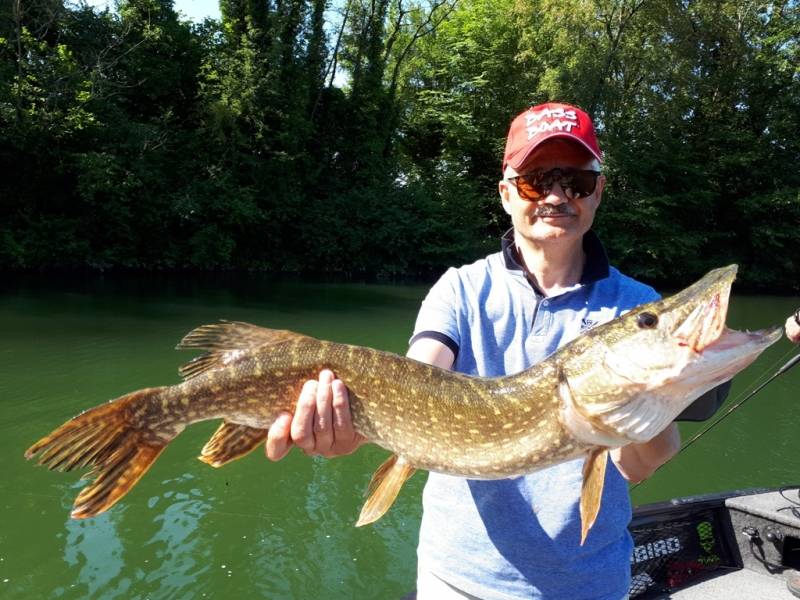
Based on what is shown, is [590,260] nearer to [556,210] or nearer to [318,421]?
[556,210]

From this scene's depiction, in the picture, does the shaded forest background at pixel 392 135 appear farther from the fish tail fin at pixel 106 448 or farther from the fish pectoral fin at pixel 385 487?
the fish pectoral fin at pixel 385 487

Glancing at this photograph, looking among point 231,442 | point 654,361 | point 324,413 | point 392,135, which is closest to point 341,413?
point 324,413

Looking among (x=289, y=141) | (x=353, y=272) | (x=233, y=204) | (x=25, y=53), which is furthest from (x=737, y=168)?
(x=25, y=53)

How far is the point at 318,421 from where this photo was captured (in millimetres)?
1906

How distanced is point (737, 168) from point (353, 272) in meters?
16.5

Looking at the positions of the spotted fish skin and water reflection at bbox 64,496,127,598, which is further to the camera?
water reflection at bbox 64,496,127,598

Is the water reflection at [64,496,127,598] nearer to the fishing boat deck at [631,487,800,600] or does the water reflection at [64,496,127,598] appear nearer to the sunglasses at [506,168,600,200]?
the fishing boat deck at [631,487,800,600]

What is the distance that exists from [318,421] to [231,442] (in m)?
0.37

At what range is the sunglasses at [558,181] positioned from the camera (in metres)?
1.98

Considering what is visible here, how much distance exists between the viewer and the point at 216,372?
2.01 m

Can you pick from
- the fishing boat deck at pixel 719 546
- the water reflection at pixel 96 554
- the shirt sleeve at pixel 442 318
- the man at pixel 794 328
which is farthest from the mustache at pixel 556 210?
the water reflection at pixel 96 554

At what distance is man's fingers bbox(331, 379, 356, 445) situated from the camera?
1891 millimetres

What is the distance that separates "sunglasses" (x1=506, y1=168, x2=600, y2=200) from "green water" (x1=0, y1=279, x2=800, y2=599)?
3.64 meters

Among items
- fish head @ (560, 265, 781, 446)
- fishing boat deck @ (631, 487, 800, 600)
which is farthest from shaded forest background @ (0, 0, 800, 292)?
fish head @ (560, 265, 781, 446)
